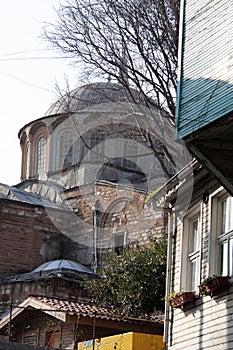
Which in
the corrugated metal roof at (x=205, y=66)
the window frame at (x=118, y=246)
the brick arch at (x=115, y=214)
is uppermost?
the brick arch at (x=115, y=214)

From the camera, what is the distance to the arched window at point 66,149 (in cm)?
4181

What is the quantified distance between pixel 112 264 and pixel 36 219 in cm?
1172

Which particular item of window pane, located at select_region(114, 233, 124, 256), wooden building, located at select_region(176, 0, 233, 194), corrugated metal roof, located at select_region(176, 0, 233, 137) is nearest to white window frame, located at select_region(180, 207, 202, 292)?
wooden building, located at select_region(176, 0, 233, 194)

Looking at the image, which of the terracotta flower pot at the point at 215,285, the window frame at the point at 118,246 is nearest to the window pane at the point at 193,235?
the terracotta flower pot at the point at 215,285

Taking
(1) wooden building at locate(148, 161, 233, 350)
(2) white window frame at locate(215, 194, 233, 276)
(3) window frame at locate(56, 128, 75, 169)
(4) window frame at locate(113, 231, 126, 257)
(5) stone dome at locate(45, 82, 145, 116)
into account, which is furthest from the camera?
(3) window frame at locate(56, 128, 75, 169)

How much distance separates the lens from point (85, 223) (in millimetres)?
38594

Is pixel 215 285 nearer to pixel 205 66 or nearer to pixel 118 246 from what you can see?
pixel 205 66

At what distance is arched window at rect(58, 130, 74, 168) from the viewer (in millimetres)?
41812

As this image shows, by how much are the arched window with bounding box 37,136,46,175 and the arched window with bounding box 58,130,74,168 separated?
1281mm

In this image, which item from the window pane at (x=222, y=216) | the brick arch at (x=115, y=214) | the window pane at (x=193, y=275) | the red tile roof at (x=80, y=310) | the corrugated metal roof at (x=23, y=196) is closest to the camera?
the window pane at (x=222, y=216)

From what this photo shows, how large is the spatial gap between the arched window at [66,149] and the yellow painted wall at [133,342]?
23.6 m

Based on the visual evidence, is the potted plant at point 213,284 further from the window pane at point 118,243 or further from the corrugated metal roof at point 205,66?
the window pane at point 118,243

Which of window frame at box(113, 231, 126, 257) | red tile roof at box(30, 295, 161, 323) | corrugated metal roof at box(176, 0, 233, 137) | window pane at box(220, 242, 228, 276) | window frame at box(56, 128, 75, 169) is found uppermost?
window frame at box(56, 128, 75, 169)

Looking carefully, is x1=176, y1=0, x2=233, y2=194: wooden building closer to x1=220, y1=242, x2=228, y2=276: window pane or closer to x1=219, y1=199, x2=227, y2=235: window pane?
x1=220, y1=242, x2=228, y2=276: window pane
